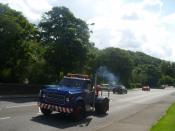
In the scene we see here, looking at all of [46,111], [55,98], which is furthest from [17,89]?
[55,98]

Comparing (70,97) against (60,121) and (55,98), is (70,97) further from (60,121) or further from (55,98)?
(60,121)

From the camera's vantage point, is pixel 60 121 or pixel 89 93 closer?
pixel 60 121

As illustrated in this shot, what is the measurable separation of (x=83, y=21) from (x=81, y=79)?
80.0 ft

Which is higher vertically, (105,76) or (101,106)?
(105,76)

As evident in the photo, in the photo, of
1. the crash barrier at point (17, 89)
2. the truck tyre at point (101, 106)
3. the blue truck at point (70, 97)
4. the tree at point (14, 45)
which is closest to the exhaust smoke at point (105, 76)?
the tree at point (14, 45)

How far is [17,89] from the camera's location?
37.7 m

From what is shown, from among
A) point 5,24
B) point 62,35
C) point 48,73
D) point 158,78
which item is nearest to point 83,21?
point 62,35

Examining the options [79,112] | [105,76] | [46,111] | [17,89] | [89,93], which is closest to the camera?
[79,112]

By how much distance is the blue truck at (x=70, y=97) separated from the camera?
65.2ft

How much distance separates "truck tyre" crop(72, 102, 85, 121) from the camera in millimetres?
19984

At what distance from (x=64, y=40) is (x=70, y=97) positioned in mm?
24205

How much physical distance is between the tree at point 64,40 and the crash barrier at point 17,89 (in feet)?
13.0

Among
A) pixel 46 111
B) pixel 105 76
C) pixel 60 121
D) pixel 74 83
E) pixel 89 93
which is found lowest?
pixel 60 121

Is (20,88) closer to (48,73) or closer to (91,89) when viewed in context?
(48,73)
